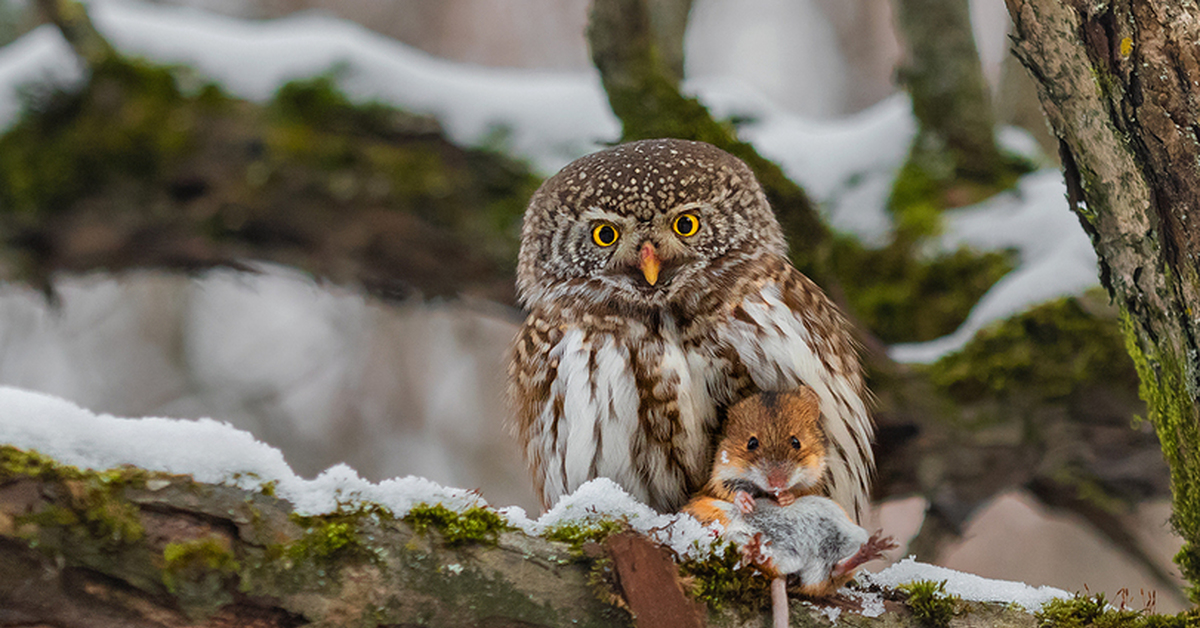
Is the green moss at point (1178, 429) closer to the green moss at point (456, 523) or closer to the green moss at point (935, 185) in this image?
the green moss at point (456, 523)

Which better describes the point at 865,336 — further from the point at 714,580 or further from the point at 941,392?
the point at 714,580

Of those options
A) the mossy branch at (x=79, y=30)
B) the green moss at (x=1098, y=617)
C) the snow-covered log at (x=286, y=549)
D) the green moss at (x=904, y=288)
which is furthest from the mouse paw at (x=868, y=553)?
the mossy branch at (x=79, y=30)

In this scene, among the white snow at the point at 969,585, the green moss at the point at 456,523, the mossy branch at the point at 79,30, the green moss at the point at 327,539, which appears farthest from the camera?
the mossy branch at the point at 79,30

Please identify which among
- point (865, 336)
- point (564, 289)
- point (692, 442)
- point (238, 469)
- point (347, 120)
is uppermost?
point (347, 120)

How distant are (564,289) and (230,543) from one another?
116cm

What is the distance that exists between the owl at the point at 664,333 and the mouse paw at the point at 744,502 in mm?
251

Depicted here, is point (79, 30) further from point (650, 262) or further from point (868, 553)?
point (868, 553)

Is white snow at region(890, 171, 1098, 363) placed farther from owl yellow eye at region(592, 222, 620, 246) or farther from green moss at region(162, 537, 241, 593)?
green moss at region(162, 537, 241, 593)

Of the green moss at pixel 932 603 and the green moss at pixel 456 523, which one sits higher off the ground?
the green moss at pixel 456 523

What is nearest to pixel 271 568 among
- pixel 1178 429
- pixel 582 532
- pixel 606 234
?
pixel 582 532

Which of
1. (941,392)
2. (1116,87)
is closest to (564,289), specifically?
(1116,87)

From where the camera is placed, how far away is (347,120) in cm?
→ 403

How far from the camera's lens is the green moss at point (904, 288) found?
377 centimetres

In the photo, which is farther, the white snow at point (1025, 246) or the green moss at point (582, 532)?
the white snow at point (1025, 246)
